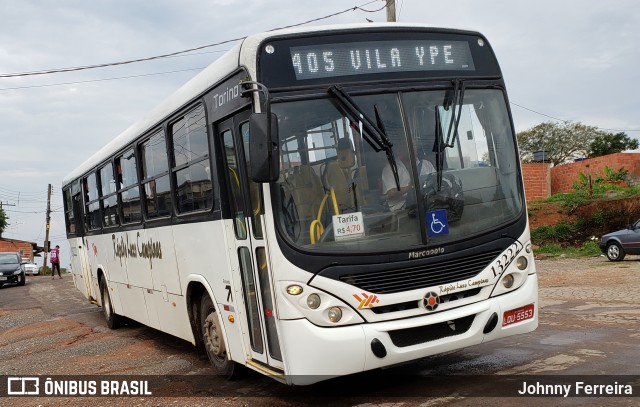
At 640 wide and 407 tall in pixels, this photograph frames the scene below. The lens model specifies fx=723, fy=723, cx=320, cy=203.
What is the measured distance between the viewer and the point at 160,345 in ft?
35.3

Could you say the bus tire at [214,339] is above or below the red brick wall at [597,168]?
below

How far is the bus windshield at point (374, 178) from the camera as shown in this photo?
18.6 feet

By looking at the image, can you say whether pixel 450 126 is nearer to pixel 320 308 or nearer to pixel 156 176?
pixel 320 308

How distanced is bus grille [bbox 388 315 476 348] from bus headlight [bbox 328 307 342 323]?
0.42 meters

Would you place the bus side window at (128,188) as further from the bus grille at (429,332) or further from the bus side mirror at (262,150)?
the bus grille at (429,332)

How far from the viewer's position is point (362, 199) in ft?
18.7

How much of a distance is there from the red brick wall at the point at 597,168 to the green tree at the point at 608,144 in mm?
23672

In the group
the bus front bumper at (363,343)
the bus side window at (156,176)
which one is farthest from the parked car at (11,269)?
the bus front bumper at (363,343)

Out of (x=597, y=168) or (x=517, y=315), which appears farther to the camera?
(x=597, y=168)

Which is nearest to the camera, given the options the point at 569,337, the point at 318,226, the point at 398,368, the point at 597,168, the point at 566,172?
the point at 318,226

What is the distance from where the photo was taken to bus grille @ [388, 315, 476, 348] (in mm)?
5621

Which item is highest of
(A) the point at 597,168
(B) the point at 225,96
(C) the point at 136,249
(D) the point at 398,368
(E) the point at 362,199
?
(B) the point at 225,96

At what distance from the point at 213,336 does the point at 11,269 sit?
30.2m

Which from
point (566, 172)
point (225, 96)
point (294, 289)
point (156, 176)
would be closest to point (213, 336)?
point (156, 176)
